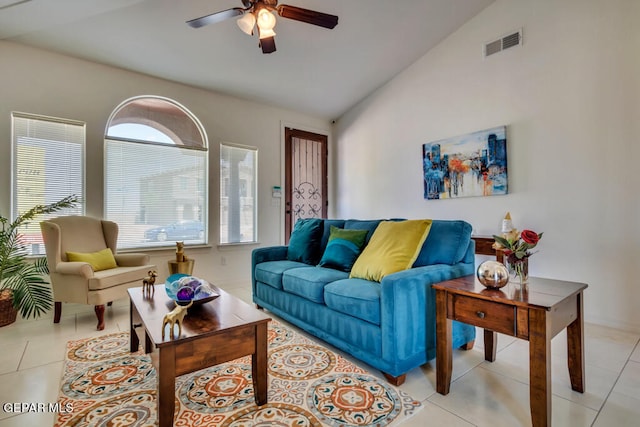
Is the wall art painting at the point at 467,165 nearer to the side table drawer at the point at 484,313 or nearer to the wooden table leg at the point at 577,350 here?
the wooden table leg at the point at 577,350

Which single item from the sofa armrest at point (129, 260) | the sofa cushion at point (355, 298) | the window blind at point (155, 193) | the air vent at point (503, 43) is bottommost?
the sofa cushion at point (355, 298)

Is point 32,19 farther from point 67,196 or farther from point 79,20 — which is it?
point 67,196

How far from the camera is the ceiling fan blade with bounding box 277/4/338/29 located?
7.30ft

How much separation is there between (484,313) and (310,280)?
1239 millimetres

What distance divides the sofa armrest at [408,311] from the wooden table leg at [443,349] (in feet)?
0.47

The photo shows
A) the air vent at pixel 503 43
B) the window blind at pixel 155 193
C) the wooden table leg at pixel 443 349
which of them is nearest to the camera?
the wooden table leg at pixel 443 349

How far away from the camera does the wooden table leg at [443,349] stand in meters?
1.66

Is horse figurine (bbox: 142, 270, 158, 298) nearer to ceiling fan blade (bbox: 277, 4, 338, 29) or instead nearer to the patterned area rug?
the patterned area rug

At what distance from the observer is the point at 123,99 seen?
3.53m

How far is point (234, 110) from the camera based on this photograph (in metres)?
4.36

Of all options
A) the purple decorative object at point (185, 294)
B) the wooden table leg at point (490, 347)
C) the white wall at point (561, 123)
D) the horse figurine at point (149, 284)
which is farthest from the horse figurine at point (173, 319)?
the white wall at point (561, 123)

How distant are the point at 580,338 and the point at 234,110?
4336 mm

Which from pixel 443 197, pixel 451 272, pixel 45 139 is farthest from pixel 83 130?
pixel 443 197

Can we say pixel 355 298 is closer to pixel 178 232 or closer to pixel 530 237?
pixel 530 237
